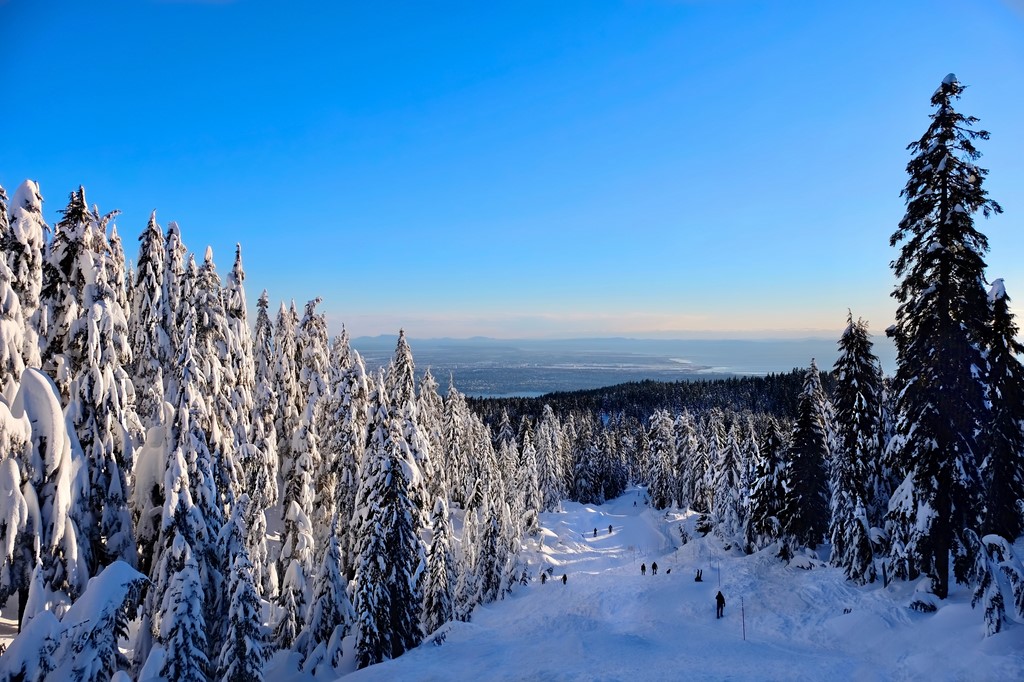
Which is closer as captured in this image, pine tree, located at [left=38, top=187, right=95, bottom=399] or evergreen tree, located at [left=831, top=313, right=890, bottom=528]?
pine tree, located at [left=38, top=187, right=95, bottom=399]

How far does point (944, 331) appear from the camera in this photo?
15.5m

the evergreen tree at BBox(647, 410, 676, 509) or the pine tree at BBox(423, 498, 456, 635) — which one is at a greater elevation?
the pine tree at BBox(423, 498, 456, 635)

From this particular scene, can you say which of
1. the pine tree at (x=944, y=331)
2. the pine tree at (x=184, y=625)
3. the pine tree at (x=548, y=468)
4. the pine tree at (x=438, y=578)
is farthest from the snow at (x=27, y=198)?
the pine tree at (x=548, y=468)

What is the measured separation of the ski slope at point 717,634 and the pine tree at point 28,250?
12.9 m

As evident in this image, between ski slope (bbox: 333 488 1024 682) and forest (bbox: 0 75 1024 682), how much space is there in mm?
1365

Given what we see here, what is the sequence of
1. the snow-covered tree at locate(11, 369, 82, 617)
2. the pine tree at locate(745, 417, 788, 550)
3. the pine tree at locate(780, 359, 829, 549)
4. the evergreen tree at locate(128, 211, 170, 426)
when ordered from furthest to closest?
1. the pine tree at locate(745, 417, 788, 550)
2. the pine tree at locate(780, 359, 829, 549)
3. the evergreen tree at locate(128, 211, 170, 426)
4. the snow-covered tree at locate(11, 369, 82, 617)

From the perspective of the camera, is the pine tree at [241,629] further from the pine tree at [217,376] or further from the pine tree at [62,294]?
the pine tree at [62,294]

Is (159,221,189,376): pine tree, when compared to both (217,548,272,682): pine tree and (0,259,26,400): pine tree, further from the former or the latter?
(217,548,272,682): pine tree

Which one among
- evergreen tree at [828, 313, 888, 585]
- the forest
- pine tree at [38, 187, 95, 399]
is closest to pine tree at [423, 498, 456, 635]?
the forest

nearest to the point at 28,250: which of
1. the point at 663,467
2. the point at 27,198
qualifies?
the point at 27,198

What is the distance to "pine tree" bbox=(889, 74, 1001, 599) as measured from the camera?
15.2 meters

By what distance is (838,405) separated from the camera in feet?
86.3

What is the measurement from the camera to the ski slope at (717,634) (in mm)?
14453

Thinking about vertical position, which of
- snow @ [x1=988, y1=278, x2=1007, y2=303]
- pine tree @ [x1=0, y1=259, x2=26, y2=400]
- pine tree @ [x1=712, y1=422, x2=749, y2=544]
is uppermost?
snow @ [x1=988, y1=278, x2=1007, y2=303]
